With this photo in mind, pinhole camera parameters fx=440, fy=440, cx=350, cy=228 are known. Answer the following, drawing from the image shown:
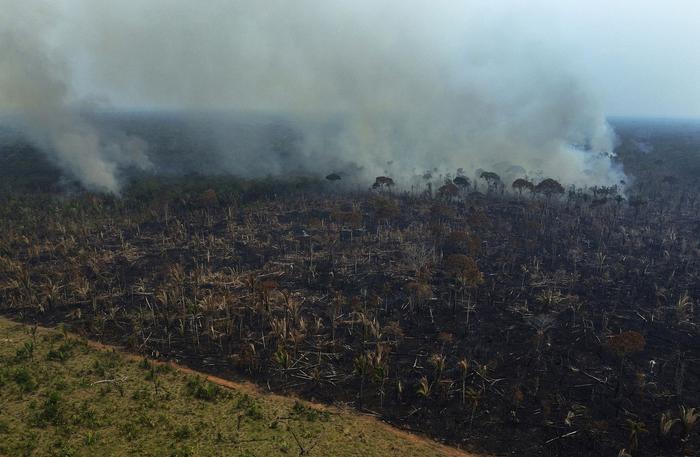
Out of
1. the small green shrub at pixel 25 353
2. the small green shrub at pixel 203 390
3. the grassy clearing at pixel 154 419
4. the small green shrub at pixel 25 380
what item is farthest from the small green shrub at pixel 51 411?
the small green shrub at pixel 203 390

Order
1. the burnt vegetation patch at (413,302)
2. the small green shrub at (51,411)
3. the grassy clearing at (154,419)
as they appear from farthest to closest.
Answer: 1. the burnt vegetation patch at (413,302)
2. the small green shrub at (51,411)
3. the grassy clearing at (154,419)

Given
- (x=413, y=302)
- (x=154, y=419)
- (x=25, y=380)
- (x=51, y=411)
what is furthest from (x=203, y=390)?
(x=413, y=302)

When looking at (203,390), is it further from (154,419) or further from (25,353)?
(25,353)

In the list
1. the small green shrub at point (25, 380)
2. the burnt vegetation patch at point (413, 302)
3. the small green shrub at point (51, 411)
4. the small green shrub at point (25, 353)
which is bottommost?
the small green shrub at point (51, 411)

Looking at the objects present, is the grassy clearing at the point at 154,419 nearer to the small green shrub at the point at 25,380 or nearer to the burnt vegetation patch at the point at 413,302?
the small green shrub at the point at 25,380

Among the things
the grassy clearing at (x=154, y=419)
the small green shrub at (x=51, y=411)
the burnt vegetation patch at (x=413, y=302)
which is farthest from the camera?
the burnt vegetation patch at (x=413, y=302)

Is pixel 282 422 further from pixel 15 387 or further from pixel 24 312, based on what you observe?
Answer: pixel 24 312
